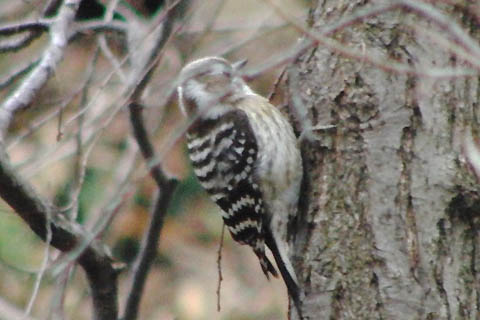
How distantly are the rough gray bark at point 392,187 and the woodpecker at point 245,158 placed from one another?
0.35 meters

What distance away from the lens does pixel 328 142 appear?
3.94 m

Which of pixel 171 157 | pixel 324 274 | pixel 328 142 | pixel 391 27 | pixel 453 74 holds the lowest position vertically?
pixel 171 157

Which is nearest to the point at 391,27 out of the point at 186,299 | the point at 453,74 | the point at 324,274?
the point at 324,274

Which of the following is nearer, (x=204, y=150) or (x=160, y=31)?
(x=160, y=31)

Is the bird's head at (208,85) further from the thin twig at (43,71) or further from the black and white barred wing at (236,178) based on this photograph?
the thin twig at (43,71)

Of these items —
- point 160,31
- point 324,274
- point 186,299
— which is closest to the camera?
point 160,31

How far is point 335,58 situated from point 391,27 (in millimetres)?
263

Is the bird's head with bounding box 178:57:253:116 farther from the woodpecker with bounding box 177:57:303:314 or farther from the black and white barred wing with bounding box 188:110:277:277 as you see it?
the black and white barred wing with bounding box 188:110:277:277

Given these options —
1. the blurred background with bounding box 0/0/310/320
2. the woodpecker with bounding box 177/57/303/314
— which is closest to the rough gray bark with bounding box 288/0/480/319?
the woodpecker with bounding box 177/57/303/314

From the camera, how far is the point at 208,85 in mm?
4734

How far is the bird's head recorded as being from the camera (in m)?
4.61

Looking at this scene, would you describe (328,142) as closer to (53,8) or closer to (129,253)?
(53,8)

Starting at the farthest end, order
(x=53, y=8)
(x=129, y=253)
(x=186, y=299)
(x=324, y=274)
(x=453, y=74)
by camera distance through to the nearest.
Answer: (x=129, y=253) → (x=186, y=299) → (x=53, y=8) → (x=324, y=274) → (x=453, y=74)

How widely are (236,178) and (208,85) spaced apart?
21.1 inches
